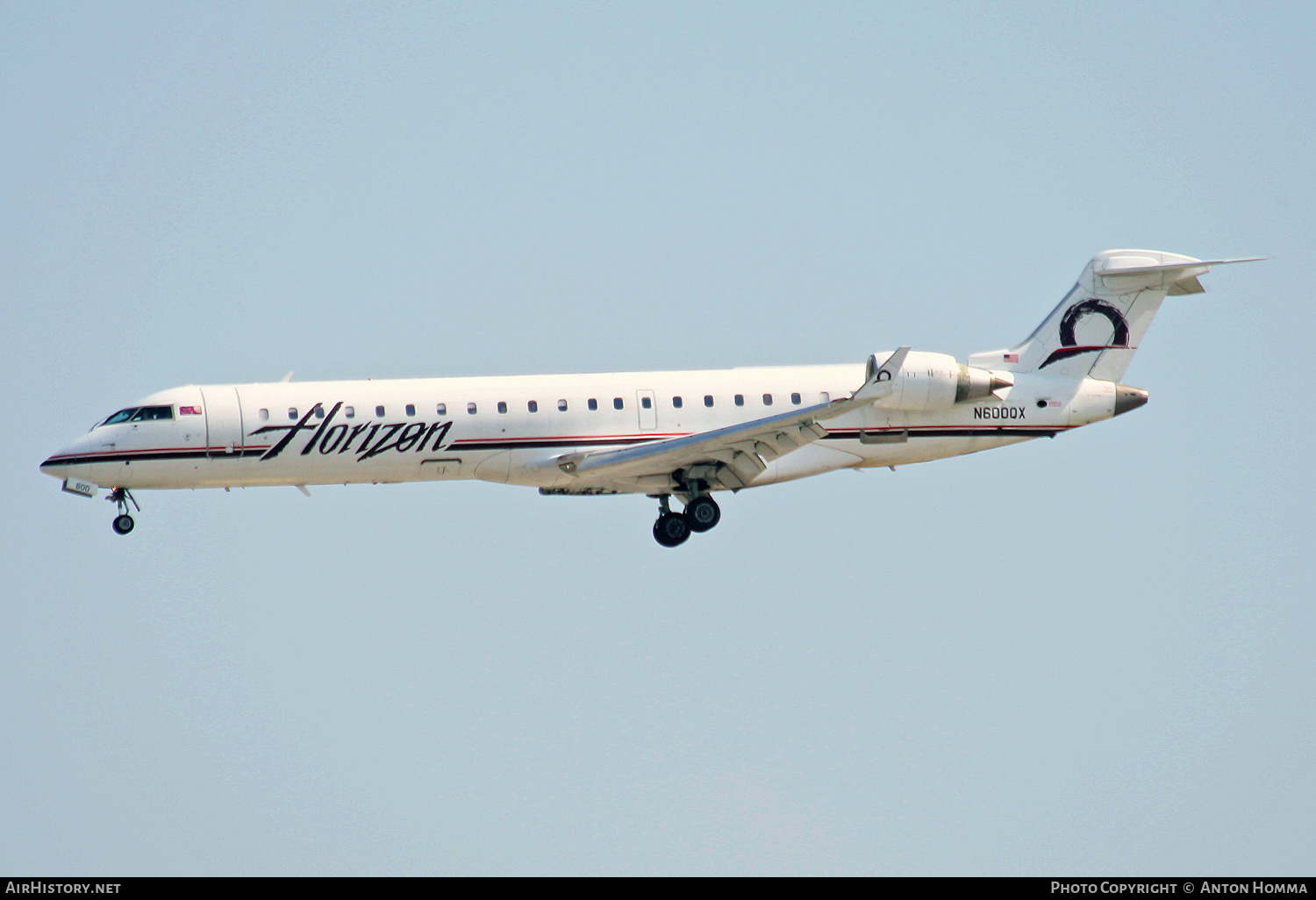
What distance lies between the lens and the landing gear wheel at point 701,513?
35.6 meters

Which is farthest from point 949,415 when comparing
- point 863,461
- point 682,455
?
point 682,455

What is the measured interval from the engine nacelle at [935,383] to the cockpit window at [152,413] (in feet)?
44.1

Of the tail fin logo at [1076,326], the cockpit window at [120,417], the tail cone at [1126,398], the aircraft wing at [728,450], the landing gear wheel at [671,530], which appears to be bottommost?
the landing gear wheel at [671,530]

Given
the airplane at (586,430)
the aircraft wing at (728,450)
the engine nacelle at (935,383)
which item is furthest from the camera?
the engine nacelle at (935,383)

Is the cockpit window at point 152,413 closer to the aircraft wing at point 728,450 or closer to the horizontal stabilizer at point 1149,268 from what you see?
the aircraft wing at point 728,450

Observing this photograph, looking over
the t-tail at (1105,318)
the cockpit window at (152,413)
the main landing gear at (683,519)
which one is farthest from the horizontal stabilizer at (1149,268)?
the cockpit window at (152,413)

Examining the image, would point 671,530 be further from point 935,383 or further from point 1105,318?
point 1105,318

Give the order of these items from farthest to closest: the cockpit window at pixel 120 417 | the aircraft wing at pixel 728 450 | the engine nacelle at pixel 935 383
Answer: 1. the engine nacelle at pixel 935 383
2. the cockpit window at pixel 120 417
3. the aircraft wing at pixel 728 450

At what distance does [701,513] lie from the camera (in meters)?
35.6

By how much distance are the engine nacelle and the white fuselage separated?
38 centimetres

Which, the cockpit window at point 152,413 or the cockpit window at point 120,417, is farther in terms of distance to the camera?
the cockpit window at point 120,417

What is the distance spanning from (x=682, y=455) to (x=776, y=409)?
2.53 meters

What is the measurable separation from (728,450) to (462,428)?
5005 mm
